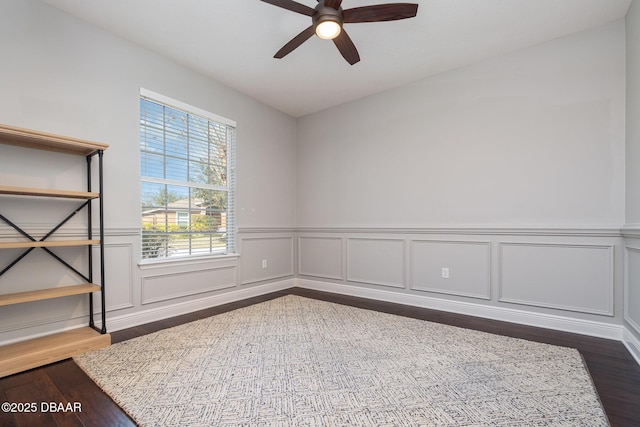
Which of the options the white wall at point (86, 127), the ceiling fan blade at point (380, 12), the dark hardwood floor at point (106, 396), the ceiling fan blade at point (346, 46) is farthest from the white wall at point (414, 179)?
the ceiling fan blade at point (380, 12)

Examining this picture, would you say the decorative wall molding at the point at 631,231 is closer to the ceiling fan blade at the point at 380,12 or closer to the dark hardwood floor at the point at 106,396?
the dark hardwood floor at the point at 106,396

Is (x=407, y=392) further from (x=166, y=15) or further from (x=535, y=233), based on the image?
(x=166, y=15)

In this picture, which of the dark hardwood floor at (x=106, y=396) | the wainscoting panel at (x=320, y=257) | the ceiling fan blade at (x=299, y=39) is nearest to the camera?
the dark hardwood floor at (x=106, y=396)

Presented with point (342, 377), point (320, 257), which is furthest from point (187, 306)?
point (342, 377)

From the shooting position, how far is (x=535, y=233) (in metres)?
2.85

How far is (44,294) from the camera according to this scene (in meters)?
2.14

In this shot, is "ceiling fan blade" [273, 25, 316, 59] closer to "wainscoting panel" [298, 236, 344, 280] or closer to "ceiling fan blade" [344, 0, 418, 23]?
"ceiling fan blade" [344, 0, 418, 23]

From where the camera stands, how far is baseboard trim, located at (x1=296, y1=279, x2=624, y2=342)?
258 cm

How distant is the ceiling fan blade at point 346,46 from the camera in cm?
218

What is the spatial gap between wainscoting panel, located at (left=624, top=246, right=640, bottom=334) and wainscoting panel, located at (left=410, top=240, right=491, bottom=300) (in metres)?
0.99

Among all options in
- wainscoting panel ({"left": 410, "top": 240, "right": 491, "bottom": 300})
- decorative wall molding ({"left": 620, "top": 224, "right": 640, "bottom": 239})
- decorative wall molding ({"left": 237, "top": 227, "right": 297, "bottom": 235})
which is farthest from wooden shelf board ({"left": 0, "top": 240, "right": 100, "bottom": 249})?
decorative wall molding ({"left": 620, "top": 224, "right": 640, "bottom": 239})

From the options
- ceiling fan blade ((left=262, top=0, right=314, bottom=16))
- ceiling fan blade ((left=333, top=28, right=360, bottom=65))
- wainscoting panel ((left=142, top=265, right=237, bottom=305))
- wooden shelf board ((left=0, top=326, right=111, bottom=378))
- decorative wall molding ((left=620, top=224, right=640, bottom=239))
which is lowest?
wooden shelf board ((left=0, top=326, right=111, bottom=378))

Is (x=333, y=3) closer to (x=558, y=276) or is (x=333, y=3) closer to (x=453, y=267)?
(x=453, y=267)

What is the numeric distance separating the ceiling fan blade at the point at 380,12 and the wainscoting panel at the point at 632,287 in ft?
7.60
